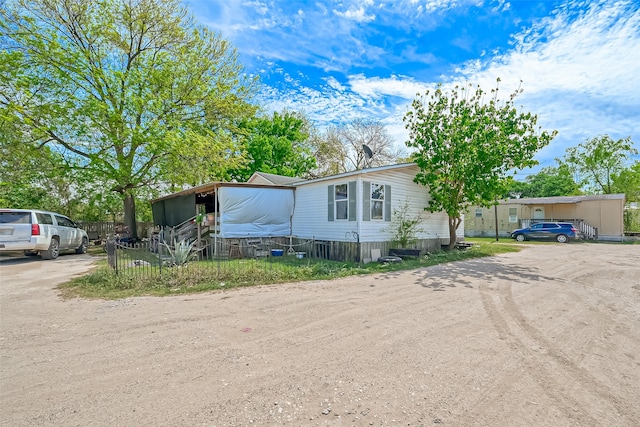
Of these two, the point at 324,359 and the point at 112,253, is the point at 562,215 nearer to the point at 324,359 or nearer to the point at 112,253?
the point at 324,359

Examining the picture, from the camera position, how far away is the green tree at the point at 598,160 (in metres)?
27.6

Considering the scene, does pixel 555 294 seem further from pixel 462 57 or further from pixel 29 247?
pixel 29 247

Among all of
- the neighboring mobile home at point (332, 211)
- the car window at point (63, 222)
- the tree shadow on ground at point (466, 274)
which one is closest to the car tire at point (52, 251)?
the car window at point (63, 222)

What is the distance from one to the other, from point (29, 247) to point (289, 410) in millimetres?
11566

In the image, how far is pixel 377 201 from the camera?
37.0 feet

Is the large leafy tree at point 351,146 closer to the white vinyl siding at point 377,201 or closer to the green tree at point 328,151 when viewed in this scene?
the green tree at point 328,151

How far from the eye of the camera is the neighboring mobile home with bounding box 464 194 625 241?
67.1 ft

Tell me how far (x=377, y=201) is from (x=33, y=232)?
37.5ft

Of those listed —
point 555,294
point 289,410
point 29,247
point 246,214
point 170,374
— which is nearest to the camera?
point 289,410

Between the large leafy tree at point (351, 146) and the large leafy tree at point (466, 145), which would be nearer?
the large leafy tree at point (466, 145)

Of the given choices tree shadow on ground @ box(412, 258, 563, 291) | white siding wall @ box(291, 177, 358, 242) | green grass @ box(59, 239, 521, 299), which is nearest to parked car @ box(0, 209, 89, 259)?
green grass @ box(59, 239, 521, 299)

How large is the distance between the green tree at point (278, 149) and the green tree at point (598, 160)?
2650cm

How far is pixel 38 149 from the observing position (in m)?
13.8

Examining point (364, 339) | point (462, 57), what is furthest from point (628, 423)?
point (462, 57)
